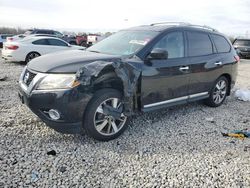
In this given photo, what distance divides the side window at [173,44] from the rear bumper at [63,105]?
1731 millimetres

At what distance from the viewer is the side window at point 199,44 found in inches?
190

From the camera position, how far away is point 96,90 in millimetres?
3496

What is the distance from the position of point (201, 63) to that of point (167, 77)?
1.10 meters

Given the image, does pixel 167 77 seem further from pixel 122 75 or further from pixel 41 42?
pixel 41 42

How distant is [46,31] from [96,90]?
19.3 meters

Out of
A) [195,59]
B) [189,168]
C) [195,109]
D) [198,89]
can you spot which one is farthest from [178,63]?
[189,168]

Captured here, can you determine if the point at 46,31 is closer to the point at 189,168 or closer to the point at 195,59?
the point at 195,59

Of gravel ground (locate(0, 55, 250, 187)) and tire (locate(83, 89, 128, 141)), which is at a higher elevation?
tire (locate(83, 89, 128, 141))

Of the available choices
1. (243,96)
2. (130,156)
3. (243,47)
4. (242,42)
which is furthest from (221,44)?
(242,42)

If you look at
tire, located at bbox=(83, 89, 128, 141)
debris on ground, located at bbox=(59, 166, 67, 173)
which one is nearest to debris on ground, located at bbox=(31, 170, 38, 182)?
debris on ground, located at bbox=(59, 166, 67, 173)

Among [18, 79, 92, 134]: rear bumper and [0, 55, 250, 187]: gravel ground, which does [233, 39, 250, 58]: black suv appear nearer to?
[0, 55, 250, 187]: gravel ground

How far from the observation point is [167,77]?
430 centimetres

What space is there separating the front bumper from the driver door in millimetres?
1118

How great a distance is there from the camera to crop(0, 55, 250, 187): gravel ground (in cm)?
286
